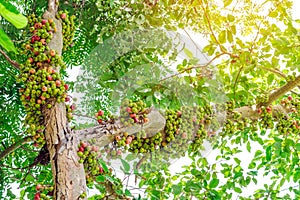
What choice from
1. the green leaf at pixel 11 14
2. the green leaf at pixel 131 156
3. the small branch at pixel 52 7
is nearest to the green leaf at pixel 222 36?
the green leaf at pixel 131 156

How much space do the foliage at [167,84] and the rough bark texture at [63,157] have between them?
47 mm

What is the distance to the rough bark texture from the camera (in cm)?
130

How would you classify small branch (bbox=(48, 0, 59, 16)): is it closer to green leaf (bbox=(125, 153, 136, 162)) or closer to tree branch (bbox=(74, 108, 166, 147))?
tree branch (bbox=(74, 108, 166, 147))

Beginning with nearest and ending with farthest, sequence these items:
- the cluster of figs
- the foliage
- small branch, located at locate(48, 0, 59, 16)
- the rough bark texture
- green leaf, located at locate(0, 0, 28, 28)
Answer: green leaf, located at locate(0, 0, 28, 28) → the rough bark texture → the cluster of figs → the foliage → small branch, located at locate(48, 0, 59, 16)

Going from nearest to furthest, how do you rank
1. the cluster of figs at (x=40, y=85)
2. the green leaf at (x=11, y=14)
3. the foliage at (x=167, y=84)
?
the green leaf at (x=11, y=14) < the cluster of figs at (x=40, y=85) < the foliage at (x=167, y=84)

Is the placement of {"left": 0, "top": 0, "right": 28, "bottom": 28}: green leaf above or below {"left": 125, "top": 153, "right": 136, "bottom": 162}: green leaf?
above

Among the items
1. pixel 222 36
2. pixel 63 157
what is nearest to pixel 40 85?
pixel 63 157

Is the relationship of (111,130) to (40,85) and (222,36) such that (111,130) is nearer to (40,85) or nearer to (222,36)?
(40,85)

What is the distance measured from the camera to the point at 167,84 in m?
1.55

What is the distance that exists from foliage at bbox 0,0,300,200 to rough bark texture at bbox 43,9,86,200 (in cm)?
5

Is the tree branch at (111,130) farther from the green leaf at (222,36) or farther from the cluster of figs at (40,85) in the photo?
the green leaf at (222,36)

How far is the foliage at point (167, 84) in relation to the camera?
155 centimetres

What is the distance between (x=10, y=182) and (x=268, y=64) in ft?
4.60

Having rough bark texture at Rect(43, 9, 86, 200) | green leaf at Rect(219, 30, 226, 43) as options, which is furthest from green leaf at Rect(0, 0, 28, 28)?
green leaf at Rect(219, 30, 226, 43)
